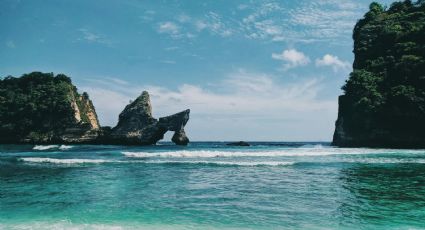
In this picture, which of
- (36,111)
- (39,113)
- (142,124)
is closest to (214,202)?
(142,124)

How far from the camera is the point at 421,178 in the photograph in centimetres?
1822

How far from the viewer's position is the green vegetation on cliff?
74812 mm

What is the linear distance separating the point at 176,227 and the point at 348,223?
4.54 m

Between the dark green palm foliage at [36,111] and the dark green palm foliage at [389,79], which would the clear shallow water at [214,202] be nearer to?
the dark green palm foliage at [389,79]

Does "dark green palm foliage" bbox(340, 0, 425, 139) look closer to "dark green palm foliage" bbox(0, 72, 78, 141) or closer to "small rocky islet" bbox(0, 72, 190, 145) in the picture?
"small rocky islet" bbox(0, 72, 190, 145)

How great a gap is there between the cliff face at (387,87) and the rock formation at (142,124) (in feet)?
111

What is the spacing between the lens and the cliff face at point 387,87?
5153 centimetres

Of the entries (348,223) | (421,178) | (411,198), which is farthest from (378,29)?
(348,223)

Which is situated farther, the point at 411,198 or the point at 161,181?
the point at 161,181

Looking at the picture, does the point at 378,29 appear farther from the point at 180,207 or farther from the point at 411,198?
the point at 180,207

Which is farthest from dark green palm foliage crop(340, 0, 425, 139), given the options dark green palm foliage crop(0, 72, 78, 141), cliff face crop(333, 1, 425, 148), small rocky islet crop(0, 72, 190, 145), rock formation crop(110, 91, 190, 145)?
dark green palm foliage crop(0, 72, 78, 141)

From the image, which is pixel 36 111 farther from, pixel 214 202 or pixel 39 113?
pixel 214 202

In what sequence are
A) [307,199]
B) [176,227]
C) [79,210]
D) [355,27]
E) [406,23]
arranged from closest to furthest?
[176,227]
[79,210]
[307,199]
[406,23]
[355,27]

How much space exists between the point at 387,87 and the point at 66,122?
6190 cm
